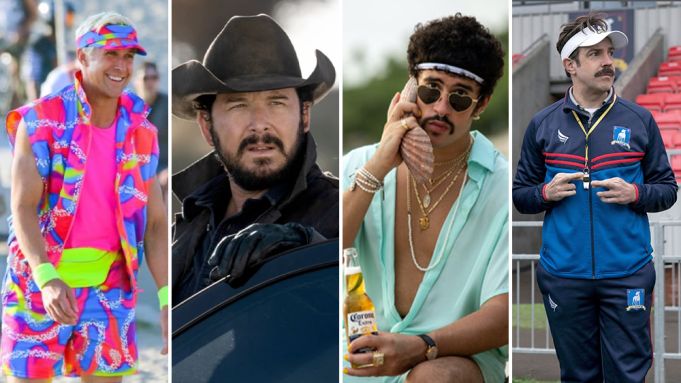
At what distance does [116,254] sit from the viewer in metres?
3.71

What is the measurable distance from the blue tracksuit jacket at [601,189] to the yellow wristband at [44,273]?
177cm

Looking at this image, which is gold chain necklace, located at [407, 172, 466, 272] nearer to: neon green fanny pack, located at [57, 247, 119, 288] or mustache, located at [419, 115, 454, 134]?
mustache, located at [419, 115, 454, 134]

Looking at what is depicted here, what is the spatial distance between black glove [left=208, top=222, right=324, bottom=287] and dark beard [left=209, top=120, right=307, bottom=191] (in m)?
0.16

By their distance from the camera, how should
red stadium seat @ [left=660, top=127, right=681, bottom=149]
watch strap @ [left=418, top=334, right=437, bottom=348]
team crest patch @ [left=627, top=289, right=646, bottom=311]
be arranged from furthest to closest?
red stadium seat @ [left=660, top=127, right=681, bottom=149], watch strap @ [left=418, top=334, right=437, bottom=348], team crest patch @ [left=627, top=289, right=646, bottom=311]

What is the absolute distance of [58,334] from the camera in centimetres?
363

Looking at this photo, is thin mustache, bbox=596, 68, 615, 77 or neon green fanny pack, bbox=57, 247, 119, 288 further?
neon green fanny pack, bbox=57, 247, 119, 288

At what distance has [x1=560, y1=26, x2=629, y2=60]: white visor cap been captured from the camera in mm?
3229

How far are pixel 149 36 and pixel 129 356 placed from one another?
123cm

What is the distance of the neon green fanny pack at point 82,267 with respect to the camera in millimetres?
3645

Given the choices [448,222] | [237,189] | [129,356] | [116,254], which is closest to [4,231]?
[116,254]

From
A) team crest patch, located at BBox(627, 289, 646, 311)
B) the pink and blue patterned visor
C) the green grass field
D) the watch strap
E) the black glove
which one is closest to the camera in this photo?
team crest patch, located at BBox(627, 289, 646, 311)

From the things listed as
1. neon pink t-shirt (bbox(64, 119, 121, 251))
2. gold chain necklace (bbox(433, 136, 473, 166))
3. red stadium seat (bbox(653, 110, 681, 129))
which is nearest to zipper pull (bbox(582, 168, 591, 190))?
gold chain necklace (bbox(433, 136, 473, 166))

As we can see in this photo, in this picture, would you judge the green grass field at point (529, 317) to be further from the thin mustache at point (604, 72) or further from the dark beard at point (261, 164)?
the thin mustache at point (604, 72)

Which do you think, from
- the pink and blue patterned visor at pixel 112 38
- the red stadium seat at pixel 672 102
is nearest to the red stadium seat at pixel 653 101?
the red stadium seat at pixel 672 102
